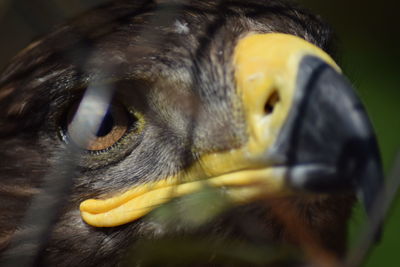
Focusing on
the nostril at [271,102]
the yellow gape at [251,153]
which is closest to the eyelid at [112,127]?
the yellow gape at [251,153]

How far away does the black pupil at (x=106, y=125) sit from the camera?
1.44 meters

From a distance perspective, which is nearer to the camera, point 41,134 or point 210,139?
point 210,139

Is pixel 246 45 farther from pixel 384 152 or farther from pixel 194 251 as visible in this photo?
pixel 384 152

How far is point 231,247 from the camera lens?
1430 mm

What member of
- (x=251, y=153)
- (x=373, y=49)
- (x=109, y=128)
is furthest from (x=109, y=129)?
(x=373, y=49)

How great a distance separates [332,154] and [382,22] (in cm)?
215

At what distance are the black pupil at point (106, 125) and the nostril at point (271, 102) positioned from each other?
34 cm

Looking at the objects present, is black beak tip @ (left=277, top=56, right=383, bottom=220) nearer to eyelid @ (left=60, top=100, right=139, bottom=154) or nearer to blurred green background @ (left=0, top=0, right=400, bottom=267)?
eyelid @ (left=60, top=100, right=139, bottom=154)

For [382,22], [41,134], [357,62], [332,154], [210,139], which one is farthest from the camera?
[382,22]

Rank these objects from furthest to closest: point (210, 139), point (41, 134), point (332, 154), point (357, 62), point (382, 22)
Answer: point (382, 22) < point (357, 62) < point (41, 134) < point (210, 139) < point (332, 154)

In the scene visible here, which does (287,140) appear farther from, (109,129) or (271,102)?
(109,129)

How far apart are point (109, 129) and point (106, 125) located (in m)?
0.01

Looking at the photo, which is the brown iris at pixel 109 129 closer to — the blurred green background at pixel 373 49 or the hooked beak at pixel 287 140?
the hooked beak at pixel 287 140

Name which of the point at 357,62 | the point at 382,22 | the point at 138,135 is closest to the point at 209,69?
the point at 138,135
